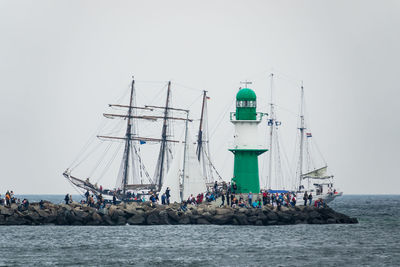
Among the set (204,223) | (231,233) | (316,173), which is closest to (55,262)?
(231,233)

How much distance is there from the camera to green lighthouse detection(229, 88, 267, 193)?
69.2 m

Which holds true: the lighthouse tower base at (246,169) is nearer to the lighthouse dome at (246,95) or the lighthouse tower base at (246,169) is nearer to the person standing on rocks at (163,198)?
the lighthouse dome at (246,95)

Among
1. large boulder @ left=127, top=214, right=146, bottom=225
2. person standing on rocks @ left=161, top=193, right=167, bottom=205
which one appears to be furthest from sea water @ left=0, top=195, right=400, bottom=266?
person standing on rocks @ left=161, top=193, right=167, bottom=205

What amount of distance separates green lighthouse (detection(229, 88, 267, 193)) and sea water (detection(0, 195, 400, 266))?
4.86 metres

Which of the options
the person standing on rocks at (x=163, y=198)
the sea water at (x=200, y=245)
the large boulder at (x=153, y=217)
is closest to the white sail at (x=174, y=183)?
the person standing on rocks at (x=163, y=198)

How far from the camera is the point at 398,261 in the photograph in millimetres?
46188

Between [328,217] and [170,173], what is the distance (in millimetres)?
15143

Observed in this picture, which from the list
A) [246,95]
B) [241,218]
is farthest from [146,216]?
[246,95]

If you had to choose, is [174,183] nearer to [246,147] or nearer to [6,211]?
[246,147]

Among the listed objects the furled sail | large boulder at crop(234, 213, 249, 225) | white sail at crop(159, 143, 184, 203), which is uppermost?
the furled sail

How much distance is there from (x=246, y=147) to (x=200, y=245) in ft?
57.5

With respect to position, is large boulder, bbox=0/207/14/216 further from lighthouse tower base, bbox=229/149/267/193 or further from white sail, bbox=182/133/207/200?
lighthouse tower base, bbox=229/149/267/193

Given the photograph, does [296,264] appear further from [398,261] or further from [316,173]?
[316,173]

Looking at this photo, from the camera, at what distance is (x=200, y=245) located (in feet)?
174
